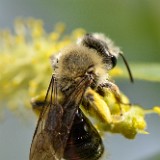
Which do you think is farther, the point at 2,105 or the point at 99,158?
the point at 2,105

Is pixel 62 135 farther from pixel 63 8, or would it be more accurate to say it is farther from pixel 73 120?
pixel 63 8

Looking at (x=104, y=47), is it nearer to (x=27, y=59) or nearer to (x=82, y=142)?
(x=82, y=142)

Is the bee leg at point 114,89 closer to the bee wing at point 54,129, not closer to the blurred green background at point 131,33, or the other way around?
the bee wing at point 54,129

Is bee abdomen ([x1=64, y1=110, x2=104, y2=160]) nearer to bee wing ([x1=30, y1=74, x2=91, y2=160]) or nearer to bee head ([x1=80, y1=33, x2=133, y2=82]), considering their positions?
bee wing ([x1=30, y1=74, x2=91, y2=160])

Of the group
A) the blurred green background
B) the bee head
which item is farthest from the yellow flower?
the bee head

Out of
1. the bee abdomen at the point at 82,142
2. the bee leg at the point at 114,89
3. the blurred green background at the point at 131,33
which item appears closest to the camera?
the bee abdomen at the point at 82,142

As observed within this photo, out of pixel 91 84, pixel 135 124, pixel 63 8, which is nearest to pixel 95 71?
pixel 91 84

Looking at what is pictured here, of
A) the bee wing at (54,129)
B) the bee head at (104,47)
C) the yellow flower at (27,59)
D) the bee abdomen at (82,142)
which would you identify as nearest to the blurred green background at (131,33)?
the yellow flower at (27,59)
